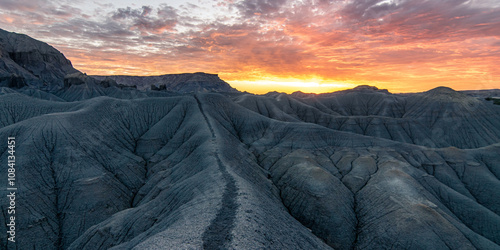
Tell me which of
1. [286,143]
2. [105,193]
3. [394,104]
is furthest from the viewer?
[394,104]

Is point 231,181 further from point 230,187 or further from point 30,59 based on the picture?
point 30,59

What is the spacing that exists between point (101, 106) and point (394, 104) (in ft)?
393

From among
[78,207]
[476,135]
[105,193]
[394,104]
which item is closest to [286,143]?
[105,193]

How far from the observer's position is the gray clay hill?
23.1 metres

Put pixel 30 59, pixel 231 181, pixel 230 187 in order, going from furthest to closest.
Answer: pixel 30 59
pixel 231 181
pixel 230 187

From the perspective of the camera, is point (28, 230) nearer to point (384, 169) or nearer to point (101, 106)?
point (101, 106)

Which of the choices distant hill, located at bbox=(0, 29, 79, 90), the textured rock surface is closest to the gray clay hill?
the textured rock surface

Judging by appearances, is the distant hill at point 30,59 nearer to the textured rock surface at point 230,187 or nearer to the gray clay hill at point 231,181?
the gray clay hill at point 231,181

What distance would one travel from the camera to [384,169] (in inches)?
1756

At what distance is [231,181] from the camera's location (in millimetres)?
27766

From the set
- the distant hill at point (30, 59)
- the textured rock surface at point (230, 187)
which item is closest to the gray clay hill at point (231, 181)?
the textured rock surface at point (230, 187)

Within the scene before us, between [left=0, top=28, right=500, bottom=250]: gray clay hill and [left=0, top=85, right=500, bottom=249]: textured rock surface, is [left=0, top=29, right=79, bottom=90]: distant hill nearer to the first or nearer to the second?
[left=0, top=28, right=500, bottom=250]: gray clay hill

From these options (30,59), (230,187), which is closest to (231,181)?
(230,187)

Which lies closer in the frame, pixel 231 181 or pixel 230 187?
pixel 230 187
